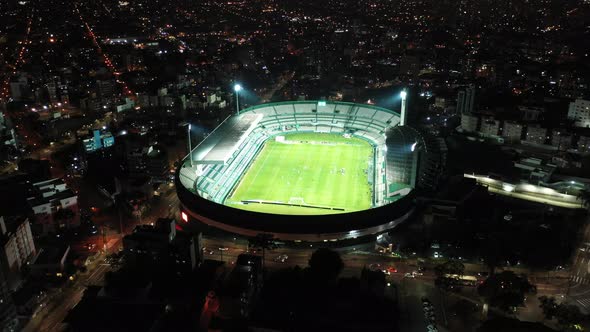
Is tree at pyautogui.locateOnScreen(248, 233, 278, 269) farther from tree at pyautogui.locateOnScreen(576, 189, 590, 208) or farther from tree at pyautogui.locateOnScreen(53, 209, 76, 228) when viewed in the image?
tree at pyautogui.locateOnScreen(576, 189, 590, 208)

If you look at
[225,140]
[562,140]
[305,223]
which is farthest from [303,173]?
[562,140]

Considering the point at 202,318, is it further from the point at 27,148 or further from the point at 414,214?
the point at 27,148

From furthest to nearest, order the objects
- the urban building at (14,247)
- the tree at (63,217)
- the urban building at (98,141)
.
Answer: the urban building at (98,141) → the tree at (63,217) → the urban building at (14,247)

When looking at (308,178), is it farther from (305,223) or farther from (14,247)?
(14,247)

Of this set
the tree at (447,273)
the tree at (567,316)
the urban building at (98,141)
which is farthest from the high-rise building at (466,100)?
the urban building at (98,141)

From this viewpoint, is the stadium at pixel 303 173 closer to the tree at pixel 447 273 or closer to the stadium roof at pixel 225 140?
the stadium roof at pixel 225 140

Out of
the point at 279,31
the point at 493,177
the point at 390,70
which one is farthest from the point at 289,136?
the point at 279,31
